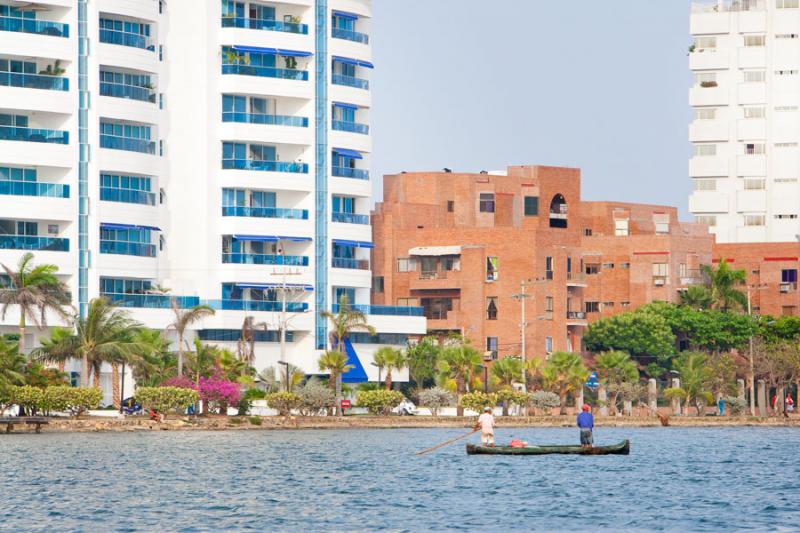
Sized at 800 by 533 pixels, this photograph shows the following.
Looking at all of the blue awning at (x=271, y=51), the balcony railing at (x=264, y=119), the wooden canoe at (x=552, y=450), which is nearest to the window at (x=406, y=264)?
the balcony railing at (x=264, y=119)

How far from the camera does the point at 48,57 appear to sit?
126562 mm

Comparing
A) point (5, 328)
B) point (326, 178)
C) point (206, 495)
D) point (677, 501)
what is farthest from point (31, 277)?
point (677, 501)

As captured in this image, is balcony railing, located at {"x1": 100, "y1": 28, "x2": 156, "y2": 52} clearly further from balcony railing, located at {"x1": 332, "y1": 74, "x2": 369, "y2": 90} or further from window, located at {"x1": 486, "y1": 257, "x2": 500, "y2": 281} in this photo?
window, located at {"x1": 486, "y1": 257, "x2": 500, "y2": 281}

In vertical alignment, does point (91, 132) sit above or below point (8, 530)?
above

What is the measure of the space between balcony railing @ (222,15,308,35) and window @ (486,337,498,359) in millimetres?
33784

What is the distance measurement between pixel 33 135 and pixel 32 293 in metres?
14.9

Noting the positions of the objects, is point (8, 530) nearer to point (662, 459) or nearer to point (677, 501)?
point (677, 501)

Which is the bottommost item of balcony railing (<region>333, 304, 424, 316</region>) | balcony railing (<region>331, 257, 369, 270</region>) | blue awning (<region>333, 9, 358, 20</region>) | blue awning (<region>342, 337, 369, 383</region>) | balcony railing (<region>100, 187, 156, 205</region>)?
blue awning (<region>342, 337, 369, 383</region>)

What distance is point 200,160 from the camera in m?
137

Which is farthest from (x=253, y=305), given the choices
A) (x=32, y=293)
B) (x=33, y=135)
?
(x=32, y=293)

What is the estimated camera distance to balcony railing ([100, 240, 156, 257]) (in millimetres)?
129875

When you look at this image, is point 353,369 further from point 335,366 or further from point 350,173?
point 350,173

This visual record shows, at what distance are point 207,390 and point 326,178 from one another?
94.8ft

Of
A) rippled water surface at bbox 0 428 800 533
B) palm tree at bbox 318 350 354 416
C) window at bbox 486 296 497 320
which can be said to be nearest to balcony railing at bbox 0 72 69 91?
palm tree at bbox 318 350 354 416
